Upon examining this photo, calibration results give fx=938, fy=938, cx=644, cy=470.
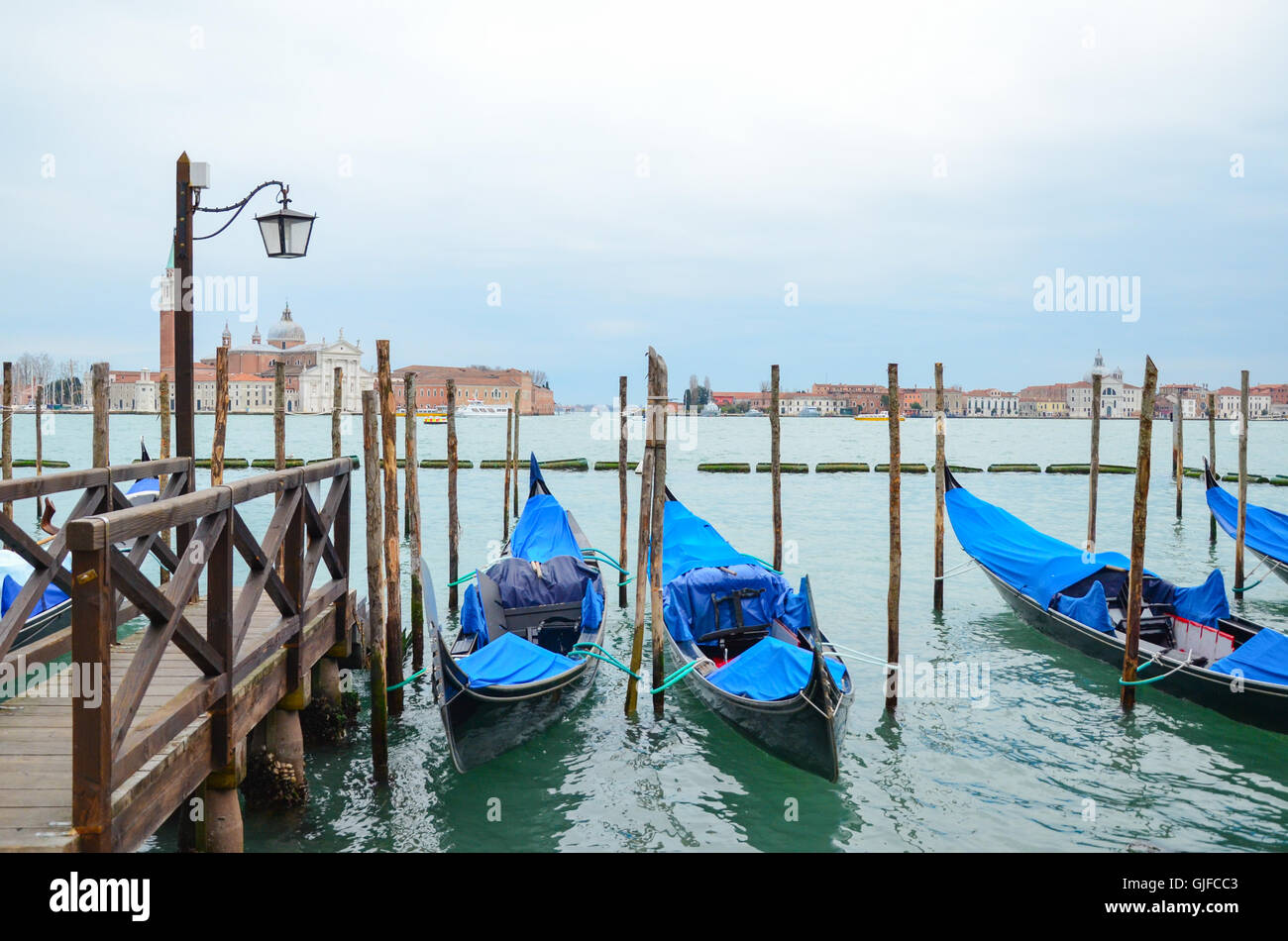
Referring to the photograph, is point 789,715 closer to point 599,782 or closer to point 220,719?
point 599,782

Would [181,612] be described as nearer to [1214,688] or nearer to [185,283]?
[185,283]

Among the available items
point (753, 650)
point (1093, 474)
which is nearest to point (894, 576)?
point (753, 650)

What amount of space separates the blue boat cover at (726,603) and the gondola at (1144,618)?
7.20ft

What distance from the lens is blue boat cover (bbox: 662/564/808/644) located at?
21.3 ft

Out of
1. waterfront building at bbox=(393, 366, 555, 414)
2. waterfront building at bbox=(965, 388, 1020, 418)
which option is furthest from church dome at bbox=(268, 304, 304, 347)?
waterfront building at bbox=(965, 388, 1020, 418)

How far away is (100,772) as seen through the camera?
225 cm

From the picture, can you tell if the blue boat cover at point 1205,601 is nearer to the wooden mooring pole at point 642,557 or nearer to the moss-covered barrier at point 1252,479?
the wooden mooring pole at point 642,557

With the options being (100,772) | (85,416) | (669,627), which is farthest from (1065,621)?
Answer: (85,416)

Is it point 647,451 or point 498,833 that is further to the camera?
point 647,451

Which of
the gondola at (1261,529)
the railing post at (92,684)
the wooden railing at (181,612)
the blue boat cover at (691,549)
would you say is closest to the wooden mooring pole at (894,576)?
the blue boat cover at (691,549)

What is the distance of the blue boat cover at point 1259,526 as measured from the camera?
368 inches

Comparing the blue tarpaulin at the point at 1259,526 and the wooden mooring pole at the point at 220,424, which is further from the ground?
the wooden mooring pole at the point at 220,424

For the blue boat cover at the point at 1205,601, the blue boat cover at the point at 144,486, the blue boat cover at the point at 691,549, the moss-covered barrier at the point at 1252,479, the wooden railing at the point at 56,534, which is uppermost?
the wooden railing at the point at 56,534
